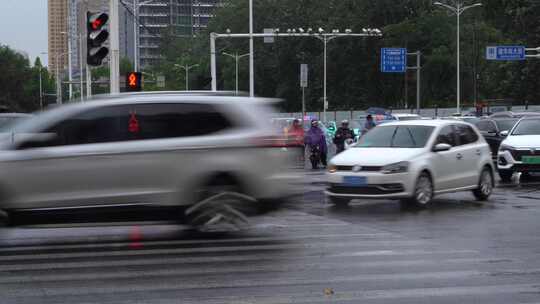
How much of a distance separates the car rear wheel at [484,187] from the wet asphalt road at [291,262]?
2.78 m

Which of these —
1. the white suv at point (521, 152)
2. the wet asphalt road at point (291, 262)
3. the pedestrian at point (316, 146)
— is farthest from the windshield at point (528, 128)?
the wet asphalt road at point (291, 262)

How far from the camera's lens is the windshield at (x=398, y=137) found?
17.0 metres

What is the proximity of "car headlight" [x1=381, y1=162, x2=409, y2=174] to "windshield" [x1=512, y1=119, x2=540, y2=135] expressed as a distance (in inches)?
317

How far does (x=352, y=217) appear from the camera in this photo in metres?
15.0

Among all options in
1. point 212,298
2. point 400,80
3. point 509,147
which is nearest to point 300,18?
point 400,80

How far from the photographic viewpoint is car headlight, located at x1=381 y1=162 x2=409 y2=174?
16.0 metres

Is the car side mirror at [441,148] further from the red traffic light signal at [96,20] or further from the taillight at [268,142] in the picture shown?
the red traffic light signal at [96,20]

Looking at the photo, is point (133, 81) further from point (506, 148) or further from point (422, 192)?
→ point (422, 192)

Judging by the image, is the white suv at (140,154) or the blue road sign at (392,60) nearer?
the white suv at (140,154)

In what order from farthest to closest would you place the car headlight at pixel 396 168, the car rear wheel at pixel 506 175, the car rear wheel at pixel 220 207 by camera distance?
the car rear wheel at pixel 506 175 < the car headlight at pixel 396 168 < the car rear wheel at pixel 220 207

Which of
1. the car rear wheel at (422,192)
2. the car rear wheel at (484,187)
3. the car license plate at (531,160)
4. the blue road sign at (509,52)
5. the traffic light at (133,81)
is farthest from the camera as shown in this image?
the blue road sign at (509,52)

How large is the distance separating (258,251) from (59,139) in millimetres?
2847

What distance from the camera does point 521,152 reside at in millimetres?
21922

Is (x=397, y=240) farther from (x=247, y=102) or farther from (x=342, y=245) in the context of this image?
(x=247, y=102)
